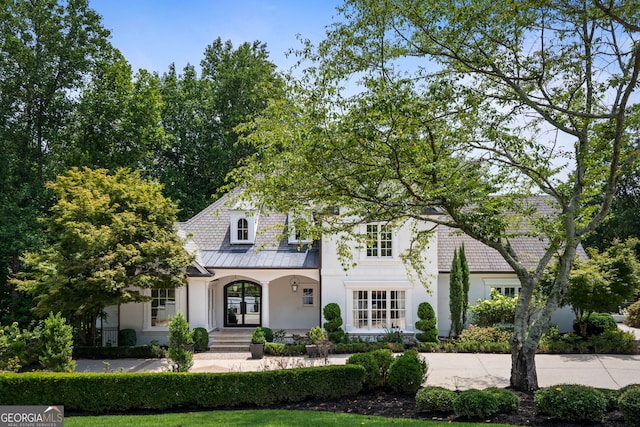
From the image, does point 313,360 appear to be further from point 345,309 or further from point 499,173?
point 499,173

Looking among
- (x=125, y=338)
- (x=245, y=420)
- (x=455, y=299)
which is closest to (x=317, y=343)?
(x=455, y=299)

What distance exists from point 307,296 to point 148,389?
41.2 feet

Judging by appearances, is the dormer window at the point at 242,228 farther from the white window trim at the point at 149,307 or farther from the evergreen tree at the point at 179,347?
the evergreen tree at the point at 179,347

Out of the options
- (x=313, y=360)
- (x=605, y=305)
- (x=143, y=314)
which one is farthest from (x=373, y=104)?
(x=143, y=314)

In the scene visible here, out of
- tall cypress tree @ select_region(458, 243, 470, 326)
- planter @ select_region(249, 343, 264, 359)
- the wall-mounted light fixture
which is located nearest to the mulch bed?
planter @ select_region(249, 343, 264, 359)

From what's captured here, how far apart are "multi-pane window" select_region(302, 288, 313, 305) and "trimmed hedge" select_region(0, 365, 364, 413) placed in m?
12.0

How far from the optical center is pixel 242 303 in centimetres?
2428

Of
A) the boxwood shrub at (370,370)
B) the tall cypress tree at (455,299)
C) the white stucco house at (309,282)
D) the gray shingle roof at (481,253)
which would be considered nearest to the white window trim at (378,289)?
the white stucco house at (309,282)

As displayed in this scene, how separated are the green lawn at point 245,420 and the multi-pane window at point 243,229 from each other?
12697 millimetres

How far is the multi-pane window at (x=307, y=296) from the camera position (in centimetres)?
2394

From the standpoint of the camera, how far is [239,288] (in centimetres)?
2430

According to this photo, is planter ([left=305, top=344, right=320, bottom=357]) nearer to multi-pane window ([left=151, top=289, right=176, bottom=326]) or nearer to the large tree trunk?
multi-pane window ([left=151, top=289, right=176, bottom=326])

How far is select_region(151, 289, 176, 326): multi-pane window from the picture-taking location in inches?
858

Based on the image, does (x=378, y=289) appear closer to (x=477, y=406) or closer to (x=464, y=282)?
(x=464, y=282)
